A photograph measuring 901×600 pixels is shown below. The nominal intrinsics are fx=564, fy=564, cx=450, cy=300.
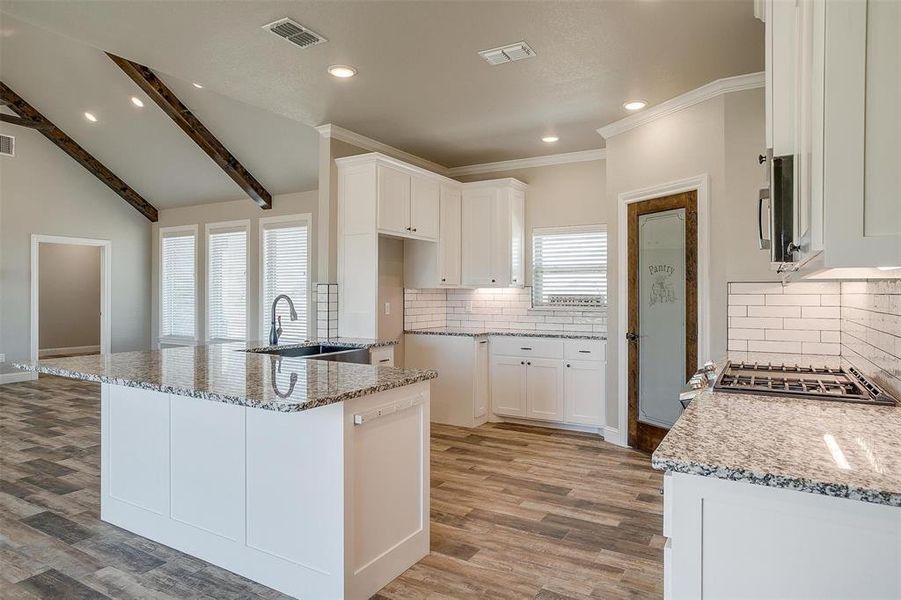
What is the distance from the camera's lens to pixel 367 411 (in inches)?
91.5

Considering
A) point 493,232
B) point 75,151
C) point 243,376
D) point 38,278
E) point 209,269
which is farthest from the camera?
point 38,278

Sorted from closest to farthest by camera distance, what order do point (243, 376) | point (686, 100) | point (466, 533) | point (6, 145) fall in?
point (243, 376), point (466, 533), point (686, 100), point (6, 145)

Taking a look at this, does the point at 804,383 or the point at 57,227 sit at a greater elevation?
the point at 57,227

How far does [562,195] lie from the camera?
18.8ft

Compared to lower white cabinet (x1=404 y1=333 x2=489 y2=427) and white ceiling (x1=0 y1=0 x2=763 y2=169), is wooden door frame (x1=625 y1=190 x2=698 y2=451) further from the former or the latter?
lower white cabinet (x1=404 y1=333 x2=489 y2=427)

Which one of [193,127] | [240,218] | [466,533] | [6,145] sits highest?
[193,127]

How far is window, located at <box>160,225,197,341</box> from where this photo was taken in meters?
8.77

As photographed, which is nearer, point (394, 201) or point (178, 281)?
point (394, 201)

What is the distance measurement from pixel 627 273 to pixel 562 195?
1460 millimetres

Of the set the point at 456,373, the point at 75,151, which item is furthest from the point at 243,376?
the point at 75,151

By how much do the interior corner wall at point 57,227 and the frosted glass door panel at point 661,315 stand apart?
7827 mm

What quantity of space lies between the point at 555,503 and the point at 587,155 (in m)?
3.47

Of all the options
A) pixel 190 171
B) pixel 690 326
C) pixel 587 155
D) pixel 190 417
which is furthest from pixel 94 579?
pixel 190 171

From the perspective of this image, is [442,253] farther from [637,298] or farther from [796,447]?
[796,447]
